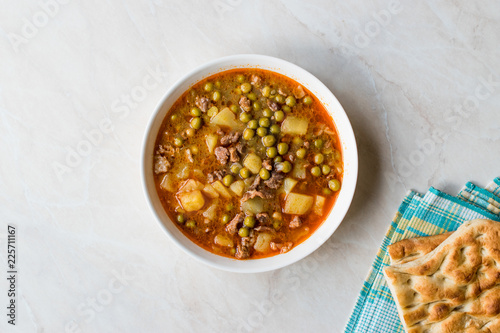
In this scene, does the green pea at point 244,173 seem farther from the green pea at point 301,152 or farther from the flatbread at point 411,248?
the flatbread at point 411,248

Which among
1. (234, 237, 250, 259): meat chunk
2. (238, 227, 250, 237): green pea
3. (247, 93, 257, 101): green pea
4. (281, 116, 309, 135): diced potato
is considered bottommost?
(234, 237, 250, 259): meat chunk

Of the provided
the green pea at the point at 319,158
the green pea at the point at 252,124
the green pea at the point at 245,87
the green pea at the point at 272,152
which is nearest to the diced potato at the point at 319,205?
the green pea at the point at 319,158

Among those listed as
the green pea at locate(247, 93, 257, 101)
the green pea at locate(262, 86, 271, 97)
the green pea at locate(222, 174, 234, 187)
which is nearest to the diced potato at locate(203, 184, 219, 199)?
the green pea at locate(222, 174, 234, 187)

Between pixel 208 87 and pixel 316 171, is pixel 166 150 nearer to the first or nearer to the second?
pixel 208 87

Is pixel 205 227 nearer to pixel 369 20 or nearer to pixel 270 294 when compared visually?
pixel 270 294

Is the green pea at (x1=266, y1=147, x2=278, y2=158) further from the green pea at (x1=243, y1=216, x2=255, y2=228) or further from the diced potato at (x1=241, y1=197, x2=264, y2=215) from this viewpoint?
the green pea at (x1=243, y1=216, x2=255, y2=228)
